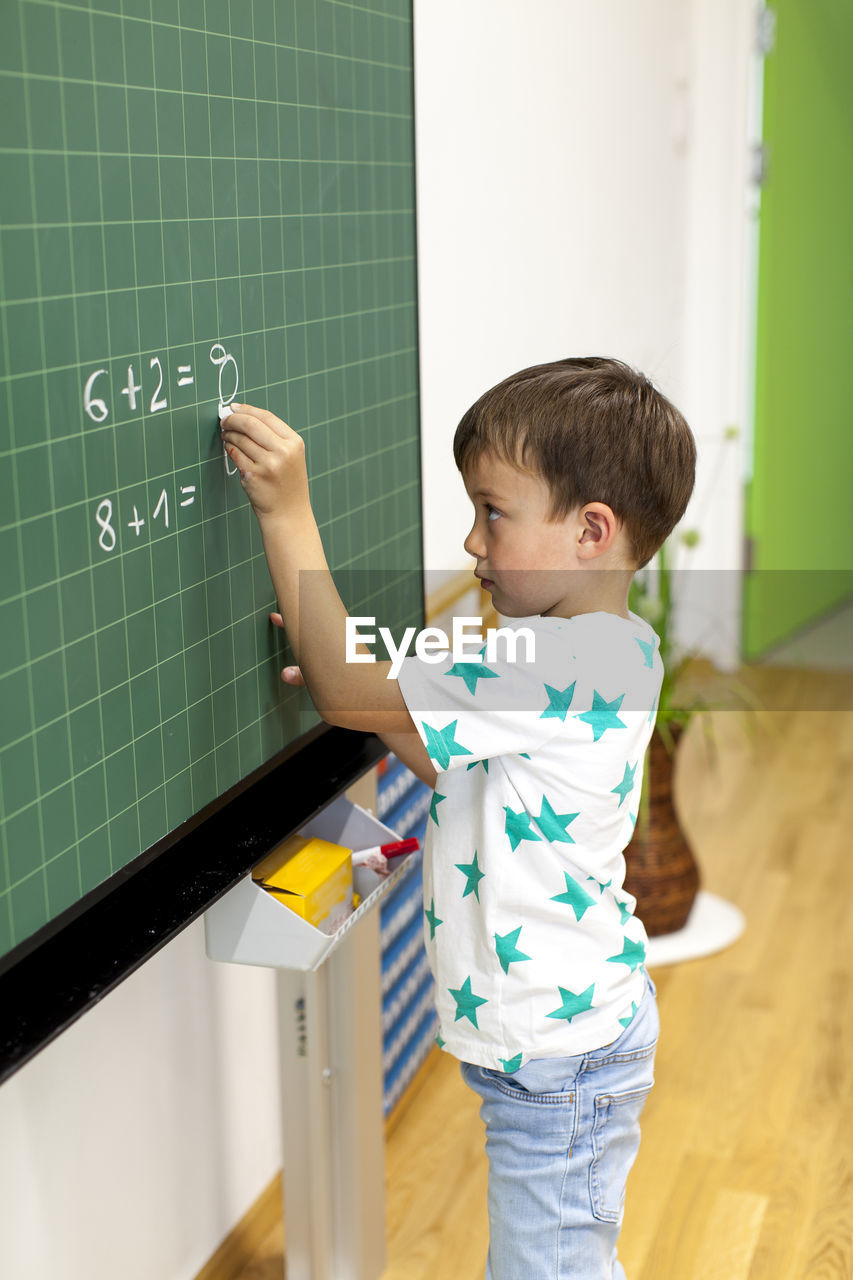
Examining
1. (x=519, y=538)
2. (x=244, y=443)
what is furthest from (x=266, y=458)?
(x=519, y=538)

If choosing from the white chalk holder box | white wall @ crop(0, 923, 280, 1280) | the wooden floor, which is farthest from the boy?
the wooden floor

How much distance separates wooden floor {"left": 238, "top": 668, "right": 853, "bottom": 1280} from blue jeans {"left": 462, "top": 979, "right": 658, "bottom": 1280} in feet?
1.87

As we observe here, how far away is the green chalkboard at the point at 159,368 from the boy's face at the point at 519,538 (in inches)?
6.4

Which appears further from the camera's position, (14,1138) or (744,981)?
(744,981)

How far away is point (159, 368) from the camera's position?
0.85 metres

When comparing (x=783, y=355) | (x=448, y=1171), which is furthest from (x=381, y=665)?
(x=783, y=355)

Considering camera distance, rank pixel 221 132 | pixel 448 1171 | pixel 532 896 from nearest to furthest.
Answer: pixel 221 132
pixel 532 896
pixel 448 1171

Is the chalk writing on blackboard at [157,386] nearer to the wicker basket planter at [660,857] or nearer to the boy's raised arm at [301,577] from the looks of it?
the boy's raised arm at [301,577]

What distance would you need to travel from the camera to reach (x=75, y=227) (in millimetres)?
758

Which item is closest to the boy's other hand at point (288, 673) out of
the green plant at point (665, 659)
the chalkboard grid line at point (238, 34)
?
the chalkboard grid line at point (238, 34)

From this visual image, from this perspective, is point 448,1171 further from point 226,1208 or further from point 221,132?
point 221,132

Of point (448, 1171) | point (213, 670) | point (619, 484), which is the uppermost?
point (619, 484)

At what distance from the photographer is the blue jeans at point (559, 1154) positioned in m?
1.04

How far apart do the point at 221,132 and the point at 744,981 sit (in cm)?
173
